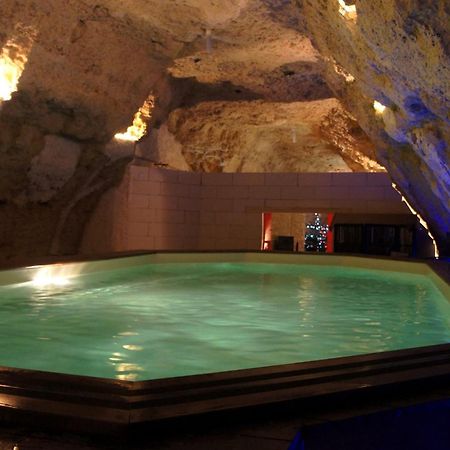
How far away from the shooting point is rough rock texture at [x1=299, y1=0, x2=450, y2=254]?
3.28 m

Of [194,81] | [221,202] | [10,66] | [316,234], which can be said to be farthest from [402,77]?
[316,234]

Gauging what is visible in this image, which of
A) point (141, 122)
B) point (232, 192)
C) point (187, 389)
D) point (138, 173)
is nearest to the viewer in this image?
point (187, 389)

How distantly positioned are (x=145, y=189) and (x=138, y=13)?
3.52m

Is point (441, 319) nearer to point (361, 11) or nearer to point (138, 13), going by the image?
point (361, 11)

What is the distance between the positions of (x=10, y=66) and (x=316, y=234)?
1438 centimetres

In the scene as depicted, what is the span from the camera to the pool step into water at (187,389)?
137cm

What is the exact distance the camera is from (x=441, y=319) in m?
3.44

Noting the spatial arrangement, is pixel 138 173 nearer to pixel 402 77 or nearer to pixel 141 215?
pixel 141 215

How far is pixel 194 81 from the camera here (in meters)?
10.6

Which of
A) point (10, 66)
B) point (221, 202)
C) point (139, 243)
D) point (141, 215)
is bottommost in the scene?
point (139, 243)

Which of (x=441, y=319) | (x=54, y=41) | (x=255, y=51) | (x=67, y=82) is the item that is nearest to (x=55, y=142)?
(x=67, y=82)

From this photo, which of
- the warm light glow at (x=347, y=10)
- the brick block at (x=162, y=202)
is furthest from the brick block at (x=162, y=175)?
the warm light glow at (x=347, y=10)

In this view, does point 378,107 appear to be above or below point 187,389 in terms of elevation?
above

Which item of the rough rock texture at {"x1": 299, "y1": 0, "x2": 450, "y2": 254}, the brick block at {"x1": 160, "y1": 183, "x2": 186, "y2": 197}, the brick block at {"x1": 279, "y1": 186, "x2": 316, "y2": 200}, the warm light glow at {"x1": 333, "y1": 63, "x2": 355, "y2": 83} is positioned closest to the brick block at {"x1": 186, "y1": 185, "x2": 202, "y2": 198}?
the brick block at {"x1": 160, "y1": 183, "x2": 186, "y2": 197}
